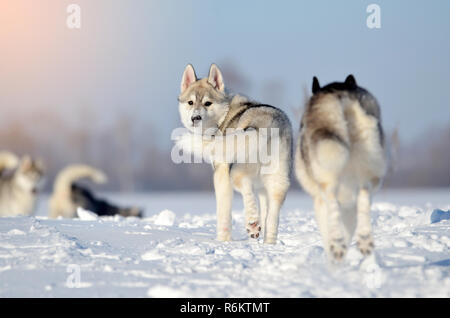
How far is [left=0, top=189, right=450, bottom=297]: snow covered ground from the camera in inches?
151

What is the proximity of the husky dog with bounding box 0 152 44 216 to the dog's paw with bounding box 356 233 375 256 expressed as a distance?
14045 millimetres

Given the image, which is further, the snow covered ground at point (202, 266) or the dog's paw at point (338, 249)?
the dog's paw at point (338, 249)

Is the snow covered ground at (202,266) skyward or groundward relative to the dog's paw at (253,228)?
groundward

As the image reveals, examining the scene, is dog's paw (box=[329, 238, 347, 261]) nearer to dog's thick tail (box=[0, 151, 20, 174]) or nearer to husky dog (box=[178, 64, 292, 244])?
husky dog (box=[178, 64, 292, 244])

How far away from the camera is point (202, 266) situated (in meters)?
4.69

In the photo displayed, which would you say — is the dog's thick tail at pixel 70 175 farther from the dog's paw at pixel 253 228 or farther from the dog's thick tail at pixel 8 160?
the dog's paw at pixel 253 228

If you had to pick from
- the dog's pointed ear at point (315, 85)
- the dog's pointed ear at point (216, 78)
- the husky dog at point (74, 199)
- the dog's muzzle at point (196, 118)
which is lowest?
the husky dog at point (74, 199)

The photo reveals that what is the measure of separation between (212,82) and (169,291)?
12.3 ft

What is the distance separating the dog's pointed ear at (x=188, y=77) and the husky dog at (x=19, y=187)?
10.8 m

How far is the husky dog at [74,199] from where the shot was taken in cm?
1535

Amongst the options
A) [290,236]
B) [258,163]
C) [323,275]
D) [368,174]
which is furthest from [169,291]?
[290,236]

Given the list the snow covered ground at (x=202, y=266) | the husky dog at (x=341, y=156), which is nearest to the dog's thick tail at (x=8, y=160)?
the snow covered ground at (x=202, y=266)
